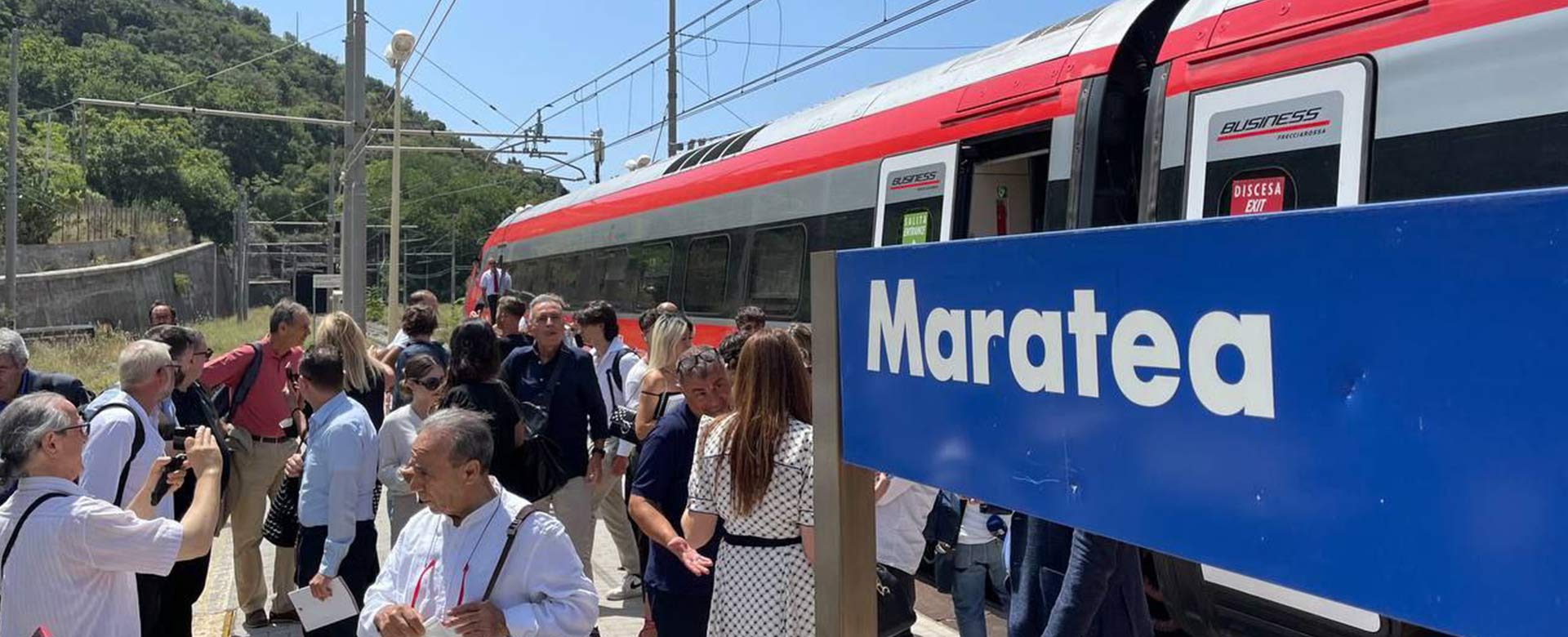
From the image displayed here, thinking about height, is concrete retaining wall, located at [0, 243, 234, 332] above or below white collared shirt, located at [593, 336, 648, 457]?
below

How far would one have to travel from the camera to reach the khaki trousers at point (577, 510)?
18.2ft

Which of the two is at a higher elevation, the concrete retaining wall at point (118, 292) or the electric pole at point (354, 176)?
the electric pole at point (354, 176)

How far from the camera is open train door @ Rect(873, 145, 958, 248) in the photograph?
668 centimetres

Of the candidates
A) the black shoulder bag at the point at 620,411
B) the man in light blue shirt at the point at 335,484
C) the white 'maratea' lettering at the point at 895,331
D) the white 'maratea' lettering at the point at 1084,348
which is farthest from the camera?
Result: the black shoulder bag at the point at 620,411

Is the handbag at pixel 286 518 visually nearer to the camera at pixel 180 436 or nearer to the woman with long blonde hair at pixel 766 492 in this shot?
the camera at pixel 180 436

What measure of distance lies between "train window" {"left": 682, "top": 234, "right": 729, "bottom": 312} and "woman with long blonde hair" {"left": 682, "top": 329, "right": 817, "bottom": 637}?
657 cm

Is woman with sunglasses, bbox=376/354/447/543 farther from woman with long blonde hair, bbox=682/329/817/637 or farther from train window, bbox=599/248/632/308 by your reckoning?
train window, bbox=599/248/632/308

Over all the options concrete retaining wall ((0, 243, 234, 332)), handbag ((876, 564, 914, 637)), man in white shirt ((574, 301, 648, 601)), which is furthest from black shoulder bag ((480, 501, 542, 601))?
concrete retaining wall ((0, 243, 234, 332))

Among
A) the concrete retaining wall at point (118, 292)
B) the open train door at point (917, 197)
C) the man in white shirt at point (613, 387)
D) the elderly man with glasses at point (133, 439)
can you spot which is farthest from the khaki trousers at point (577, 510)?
the concrete retaining wall at point (118, 292)

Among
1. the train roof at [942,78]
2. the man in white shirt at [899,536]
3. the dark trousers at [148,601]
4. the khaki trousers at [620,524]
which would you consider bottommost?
the khaki trousers at [620,524]

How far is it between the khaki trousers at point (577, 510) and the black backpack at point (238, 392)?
5.82 feet

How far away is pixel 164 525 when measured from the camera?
10.6ft

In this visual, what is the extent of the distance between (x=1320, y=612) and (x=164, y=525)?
146 inches

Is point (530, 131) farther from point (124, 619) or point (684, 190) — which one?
point (124, 619)
